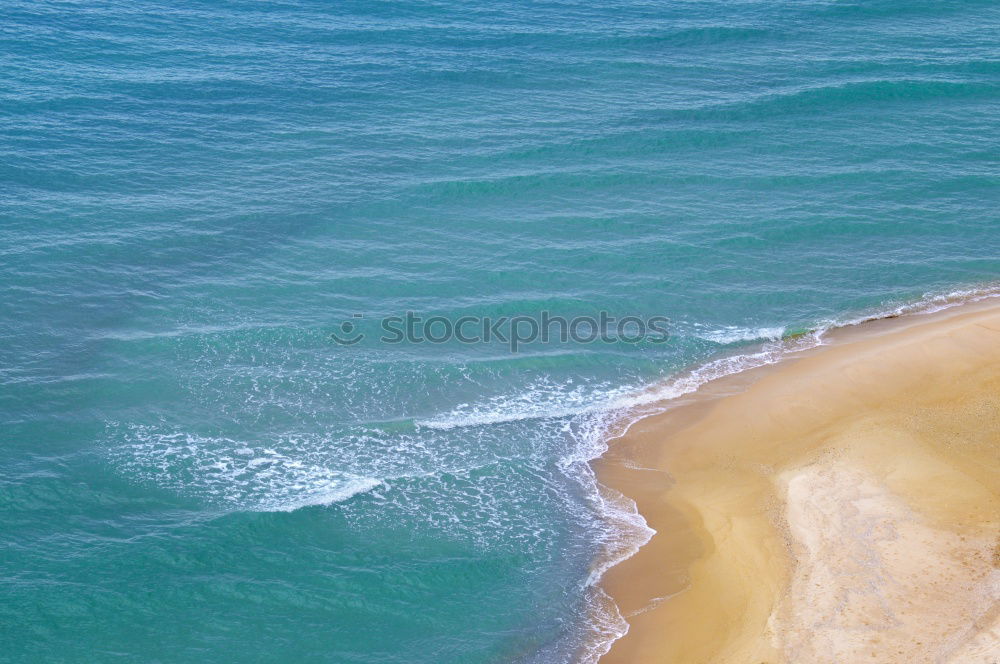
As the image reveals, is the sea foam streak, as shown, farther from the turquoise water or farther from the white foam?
the turquoise water

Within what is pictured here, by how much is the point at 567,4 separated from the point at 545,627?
2284 inches

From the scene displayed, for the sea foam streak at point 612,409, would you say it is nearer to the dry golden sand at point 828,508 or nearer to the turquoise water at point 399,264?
the turquoise water at point 399,264

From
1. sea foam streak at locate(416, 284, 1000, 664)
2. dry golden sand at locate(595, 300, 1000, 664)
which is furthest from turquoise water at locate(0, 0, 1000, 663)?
dry golden sand at locate(595, 300, 1000, 664)

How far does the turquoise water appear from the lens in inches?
1117

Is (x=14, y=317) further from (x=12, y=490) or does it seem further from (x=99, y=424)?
(x=12, y=490)

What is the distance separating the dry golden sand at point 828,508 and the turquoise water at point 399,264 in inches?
64.8

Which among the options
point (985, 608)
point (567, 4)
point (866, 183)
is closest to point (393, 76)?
point (567, 4)

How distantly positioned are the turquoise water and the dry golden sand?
165 cm

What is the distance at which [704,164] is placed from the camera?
175ft

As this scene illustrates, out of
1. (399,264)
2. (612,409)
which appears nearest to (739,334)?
(612,409)

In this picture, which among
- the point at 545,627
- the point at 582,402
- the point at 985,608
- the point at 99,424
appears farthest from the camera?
the point at 582,402

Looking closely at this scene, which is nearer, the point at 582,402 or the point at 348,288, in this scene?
the point at 582,402

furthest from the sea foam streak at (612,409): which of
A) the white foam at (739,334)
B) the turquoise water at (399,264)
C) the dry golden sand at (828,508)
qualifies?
the dry golden sand at (828,508)

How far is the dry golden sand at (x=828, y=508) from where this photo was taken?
2505cm
